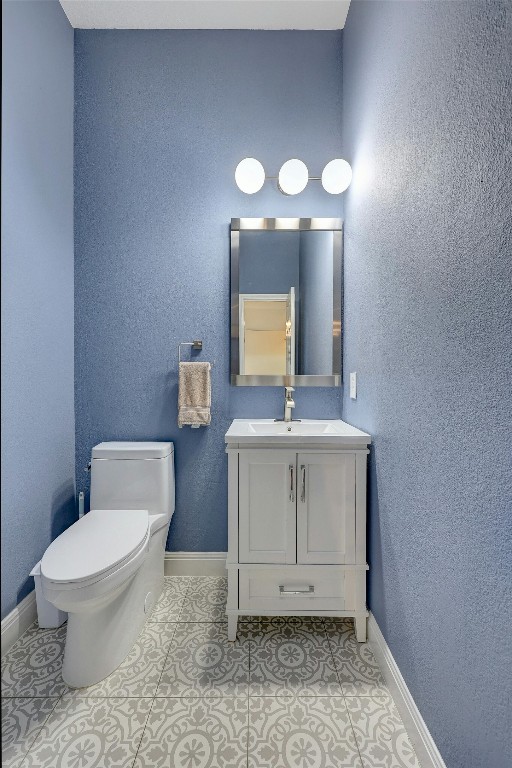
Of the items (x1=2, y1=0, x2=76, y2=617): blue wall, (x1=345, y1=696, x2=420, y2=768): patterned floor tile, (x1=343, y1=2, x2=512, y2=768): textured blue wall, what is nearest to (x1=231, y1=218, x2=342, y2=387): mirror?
(x1=343, y1=2, x2=512, y2=768): textured blue wall

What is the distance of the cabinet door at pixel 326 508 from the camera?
1.50 meters

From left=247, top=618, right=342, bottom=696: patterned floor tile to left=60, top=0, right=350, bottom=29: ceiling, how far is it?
2.86m

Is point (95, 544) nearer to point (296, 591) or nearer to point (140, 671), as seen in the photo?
point (140, 671)

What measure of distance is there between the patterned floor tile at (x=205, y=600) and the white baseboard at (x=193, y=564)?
34mm

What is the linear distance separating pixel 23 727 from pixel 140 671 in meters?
0.36

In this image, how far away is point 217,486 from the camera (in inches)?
79.8

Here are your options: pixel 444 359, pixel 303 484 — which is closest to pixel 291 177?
pixel 444 359

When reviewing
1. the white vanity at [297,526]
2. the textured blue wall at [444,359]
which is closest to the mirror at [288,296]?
the textured blue wall at [444,359]

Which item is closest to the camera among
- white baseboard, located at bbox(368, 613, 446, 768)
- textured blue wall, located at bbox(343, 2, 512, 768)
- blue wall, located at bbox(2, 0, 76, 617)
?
blue wall, located at bbox(2, 0, 76, 617)

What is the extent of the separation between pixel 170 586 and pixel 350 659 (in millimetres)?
921

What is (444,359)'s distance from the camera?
96 centimetres

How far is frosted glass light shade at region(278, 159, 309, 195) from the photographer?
6.02 feet

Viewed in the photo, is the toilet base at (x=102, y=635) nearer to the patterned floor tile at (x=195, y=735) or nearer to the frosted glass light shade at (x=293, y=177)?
the patterned floor tile at (x=195, y=735)

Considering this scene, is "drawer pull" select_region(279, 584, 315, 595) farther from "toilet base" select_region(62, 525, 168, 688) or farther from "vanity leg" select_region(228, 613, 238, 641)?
"toilet base" select_region(62, 525, 168, 688)
